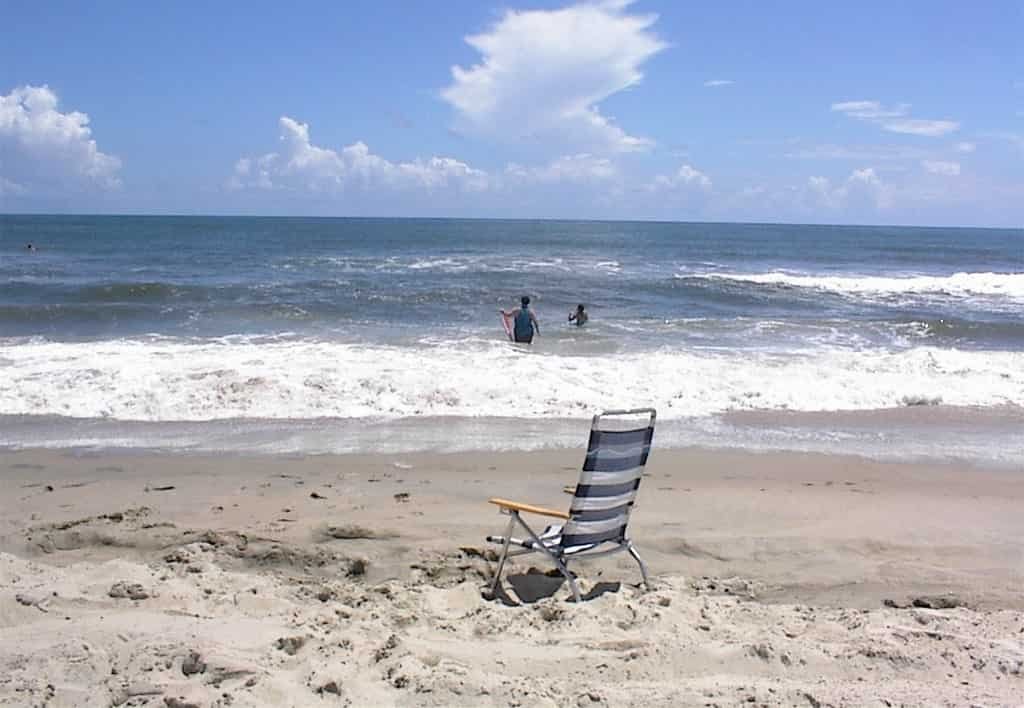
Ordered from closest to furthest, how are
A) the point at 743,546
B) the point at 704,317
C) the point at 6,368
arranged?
the point at 743,546 < the point at 6,368 < the point at 704,317

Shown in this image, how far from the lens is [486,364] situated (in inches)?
506

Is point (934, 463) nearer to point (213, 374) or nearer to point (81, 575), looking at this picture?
point (81, 575)

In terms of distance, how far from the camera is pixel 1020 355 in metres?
15.6

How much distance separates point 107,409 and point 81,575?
568 centimetres

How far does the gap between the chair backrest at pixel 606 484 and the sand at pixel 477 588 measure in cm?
36

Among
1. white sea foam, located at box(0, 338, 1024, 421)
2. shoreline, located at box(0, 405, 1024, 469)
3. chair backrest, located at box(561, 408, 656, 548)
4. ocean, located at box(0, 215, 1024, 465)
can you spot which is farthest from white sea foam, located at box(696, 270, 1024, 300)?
chair backrest, located at box(561, 408, 656, 548)

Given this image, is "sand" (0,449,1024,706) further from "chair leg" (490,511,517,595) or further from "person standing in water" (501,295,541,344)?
"person standing in water" (501,295,541,344)

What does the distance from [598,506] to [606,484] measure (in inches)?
5.7

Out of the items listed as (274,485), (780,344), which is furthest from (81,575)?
(780,344)

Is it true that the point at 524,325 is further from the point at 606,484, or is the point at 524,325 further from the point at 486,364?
the point at 606,484

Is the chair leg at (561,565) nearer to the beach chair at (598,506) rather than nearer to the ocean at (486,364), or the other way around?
the beach chair at (598,506)

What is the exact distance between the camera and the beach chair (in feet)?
16.9

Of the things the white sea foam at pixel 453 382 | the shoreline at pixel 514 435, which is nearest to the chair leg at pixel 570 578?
the shoreline at pixel 514 435

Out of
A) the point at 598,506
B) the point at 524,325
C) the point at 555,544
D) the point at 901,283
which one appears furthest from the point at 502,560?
the point at 901,283
